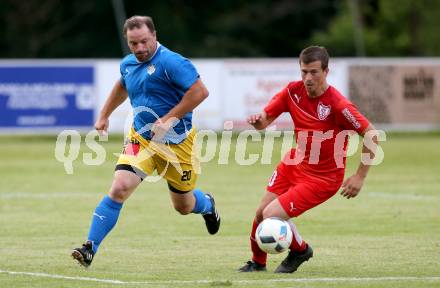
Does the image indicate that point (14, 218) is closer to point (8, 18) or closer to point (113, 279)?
point (113, 279)

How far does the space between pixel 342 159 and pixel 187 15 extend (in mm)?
43183

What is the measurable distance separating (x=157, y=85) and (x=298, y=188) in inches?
68.5

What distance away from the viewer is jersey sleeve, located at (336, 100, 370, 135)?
9.52 metres

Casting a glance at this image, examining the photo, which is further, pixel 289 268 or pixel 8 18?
pixel 8 18

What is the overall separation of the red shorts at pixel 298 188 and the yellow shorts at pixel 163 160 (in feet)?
3.50

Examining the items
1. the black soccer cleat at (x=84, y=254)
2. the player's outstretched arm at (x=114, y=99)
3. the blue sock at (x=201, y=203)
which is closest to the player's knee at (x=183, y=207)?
the blue sock at (x=201, y=203)

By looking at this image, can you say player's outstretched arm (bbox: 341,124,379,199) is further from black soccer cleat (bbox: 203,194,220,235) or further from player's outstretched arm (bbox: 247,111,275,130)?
black soccer cleat (bbox: 203,194,220,235)

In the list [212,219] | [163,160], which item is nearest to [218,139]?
[212,219]

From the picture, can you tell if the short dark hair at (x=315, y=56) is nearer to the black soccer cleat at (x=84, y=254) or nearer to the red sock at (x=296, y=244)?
the red sock at (x=296, y=244)

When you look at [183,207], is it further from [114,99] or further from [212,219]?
[114,99]

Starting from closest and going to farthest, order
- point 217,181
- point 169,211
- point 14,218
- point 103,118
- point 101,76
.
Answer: point 103,118 < point 14,218 < point 169,211 < point 217,181 < point 101,76

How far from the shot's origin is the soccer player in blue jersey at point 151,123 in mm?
9930

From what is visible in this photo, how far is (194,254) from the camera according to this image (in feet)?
36.6

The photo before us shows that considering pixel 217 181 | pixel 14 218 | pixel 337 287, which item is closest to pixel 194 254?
pixel 337 287
